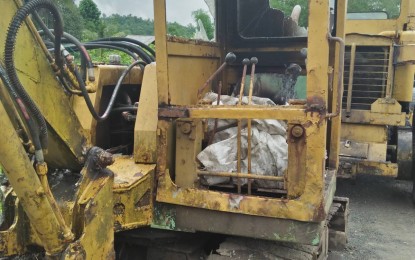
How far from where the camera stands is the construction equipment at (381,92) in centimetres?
595

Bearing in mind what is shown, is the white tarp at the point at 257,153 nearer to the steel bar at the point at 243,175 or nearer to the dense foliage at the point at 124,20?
the steel bar at the point at 243,175

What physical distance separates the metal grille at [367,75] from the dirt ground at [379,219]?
1.24 metres

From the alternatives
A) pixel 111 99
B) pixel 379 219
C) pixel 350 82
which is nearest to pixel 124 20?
pixel 350 82

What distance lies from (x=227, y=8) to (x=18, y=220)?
2.53m

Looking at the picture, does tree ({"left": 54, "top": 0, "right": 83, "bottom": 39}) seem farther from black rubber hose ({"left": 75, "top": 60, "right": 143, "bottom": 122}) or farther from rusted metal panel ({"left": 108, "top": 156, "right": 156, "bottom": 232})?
rusted metal panel ({"left": 108, "top": 156, "right": 156, "bottom": 232})

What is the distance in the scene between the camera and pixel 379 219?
5.50 metres

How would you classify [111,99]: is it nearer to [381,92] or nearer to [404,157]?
[404,157]

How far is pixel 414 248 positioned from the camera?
463 cm

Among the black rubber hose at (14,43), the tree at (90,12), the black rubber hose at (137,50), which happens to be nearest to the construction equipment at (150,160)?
the black rubber hose at (14,43)

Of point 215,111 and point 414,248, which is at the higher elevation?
point 215,111

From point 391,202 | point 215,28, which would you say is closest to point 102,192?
point 215,28

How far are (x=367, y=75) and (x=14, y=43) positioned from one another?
537cm

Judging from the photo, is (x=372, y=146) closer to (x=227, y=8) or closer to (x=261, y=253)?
(x=227, y=8)

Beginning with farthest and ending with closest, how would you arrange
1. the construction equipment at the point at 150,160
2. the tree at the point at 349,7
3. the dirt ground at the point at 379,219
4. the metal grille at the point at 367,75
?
1. the metal grille at the point at 367,75
2. the dirt ground at the point at 379,219
3. the tree at the point at 349,7
4. the construction equipment at the point at 150,160
